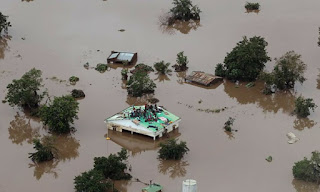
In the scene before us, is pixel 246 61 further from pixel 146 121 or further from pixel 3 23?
pixel 3 23

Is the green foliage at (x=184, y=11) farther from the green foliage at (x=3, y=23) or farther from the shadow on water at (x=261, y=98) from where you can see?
the green foliage at (x=3, y=23)

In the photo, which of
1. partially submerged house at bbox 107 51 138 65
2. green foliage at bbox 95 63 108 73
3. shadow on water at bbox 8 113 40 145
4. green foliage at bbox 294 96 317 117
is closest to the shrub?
partially submerged house at bbox 107 51 138 65

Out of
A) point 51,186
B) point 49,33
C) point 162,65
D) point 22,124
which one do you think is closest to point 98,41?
point 49,33

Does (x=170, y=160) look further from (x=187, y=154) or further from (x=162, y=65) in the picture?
(x=162, y=65)

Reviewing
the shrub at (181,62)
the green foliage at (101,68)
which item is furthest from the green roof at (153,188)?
the green foliage at (101,68)

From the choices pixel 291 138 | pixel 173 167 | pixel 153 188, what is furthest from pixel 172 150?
pixel 291 138

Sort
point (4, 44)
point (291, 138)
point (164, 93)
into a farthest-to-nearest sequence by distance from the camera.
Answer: point (4, 44), point (164, 93), point (291, 138)
